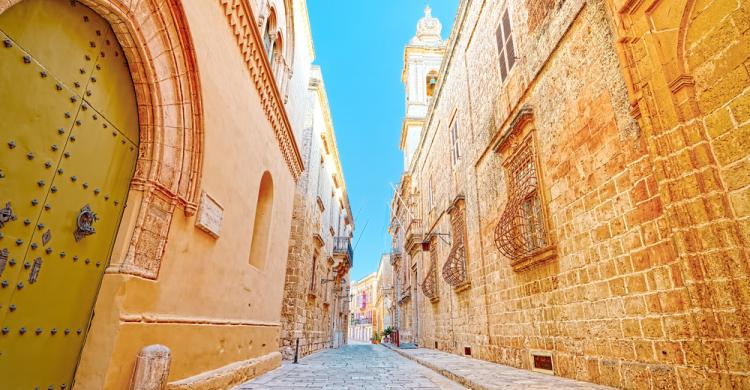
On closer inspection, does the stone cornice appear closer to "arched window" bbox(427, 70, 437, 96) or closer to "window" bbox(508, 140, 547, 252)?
"window" bbox(508, 140, 547, 252)

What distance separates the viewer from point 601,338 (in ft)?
12.6

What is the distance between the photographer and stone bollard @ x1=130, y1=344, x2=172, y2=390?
2.69 m

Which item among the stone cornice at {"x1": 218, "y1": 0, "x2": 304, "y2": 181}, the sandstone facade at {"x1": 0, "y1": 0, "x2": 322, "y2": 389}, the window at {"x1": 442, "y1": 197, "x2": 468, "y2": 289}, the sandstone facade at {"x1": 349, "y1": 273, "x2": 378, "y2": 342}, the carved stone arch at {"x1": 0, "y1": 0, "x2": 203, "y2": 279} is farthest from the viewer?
the sandstone facade at {"x1": 349, "y1": 273, "x2": 378, "y2": 342}

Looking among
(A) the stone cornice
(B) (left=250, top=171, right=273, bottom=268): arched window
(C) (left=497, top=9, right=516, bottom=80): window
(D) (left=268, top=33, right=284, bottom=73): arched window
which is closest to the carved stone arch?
(A) the stone cornice

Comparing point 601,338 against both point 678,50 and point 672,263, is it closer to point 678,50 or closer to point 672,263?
point 672,263

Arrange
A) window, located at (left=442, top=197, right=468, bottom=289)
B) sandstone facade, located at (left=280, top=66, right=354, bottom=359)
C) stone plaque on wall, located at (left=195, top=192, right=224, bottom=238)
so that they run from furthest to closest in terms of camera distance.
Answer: window, located at (left=442, top=197, right=468, bottom=289), sandstone facade, located at (left=280, top=66, right=354, bottom=359), stone plaque on wall, located at (left=195, top=192, right=224, bottom=238)

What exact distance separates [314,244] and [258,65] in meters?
7.51

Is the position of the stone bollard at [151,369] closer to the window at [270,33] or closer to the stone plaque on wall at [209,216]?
the stone plaque on wall at [209,216]

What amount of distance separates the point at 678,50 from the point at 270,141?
572 cm

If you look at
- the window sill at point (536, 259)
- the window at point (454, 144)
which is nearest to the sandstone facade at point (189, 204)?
the window sill at point (536, 259)

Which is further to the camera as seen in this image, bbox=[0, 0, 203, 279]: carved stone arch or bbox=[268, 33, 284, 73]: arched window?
bbox=[268, 33, 284, 73]: arched window

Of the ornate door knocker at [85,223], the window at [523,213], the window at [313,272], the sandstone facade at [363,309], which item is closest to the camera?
the ornate door knocker at [85,223]

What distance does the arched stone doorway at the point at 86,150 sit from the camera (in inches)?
80.1

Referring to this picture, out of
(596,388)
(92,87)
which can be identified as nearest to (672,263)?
(596,388)
